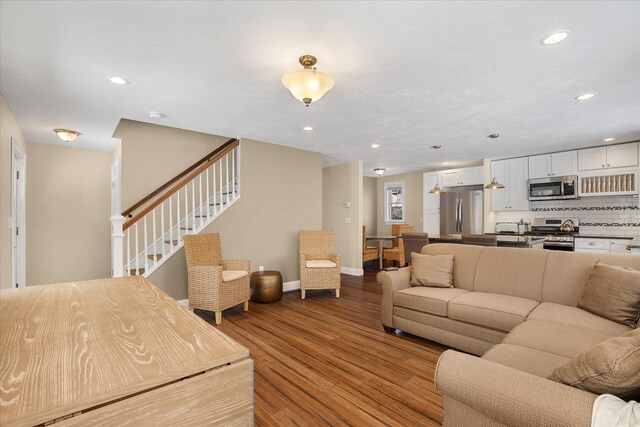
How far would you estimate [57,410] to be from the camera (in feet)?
1.72

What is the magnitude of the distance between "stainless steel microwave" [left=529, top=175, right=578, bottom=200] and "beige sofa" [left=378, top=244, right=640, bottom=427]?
3.57 m

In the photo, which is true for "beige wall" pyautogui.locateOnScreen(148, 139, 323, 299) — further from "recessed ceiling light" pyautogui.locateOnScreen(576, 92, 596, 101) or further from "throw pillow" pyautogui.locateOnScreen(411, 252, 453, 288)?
"recessed ceiling light" pyautogui.locateOnScreen(576, 92, 596, 101)

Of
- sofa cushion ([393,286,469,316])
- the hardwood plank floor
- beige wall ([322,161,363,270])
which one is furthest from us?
beige wall ([322,161,363,270])

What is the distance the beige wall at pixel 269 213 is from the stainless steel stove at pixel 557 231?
13.5 feet

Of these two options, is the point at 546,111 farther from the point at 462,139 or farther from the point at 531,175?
the point at 531,175

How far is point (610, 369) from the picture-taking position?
100cm

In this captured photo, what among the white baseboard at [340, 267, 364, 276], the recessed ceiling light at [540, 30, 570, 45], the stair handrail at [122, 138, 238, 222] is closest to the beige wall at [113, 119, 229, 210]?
the stair handrail at [122, 138, 238, 222]

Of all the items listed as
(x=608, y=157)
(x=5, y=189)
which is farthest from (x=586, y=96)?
(x=5, y=189)

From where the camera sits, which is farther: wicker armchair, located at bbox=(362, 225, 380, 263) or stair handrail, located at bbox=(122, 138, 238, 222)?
wicker armchair, located at bbox=(362, 225, 380, 263)

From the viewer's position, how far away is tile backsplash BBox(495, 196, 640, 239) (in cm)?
523

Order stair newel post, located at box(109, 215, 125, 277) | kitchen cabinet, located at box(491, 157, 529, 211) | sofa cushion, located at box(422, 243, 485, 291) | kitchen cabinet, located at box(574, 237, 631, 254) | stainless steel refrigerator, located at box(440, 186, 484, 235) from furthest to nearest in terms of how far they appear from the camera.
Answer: stainless steel refrigerator, located at box(440, 186, 484, 235)
kitchen cabinet, located at box(491, 157, 529, 211)
kitchen cabinet, located at box(574, 237, 631, 254)
stair newel post, located at box(109, 215, 125, 277)
sofa cushion, located at box(422, 243, 485, 291)

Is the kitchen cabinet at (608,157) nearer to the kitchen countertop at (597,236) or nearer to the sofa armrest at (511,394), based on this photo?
the kitchen countertop at (597,236)

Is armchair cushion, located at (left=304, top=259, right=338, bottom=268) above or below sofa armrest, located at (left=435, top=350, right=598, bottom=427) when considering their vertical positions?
below

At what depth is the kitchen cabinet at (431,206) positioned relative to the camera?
755 cm
